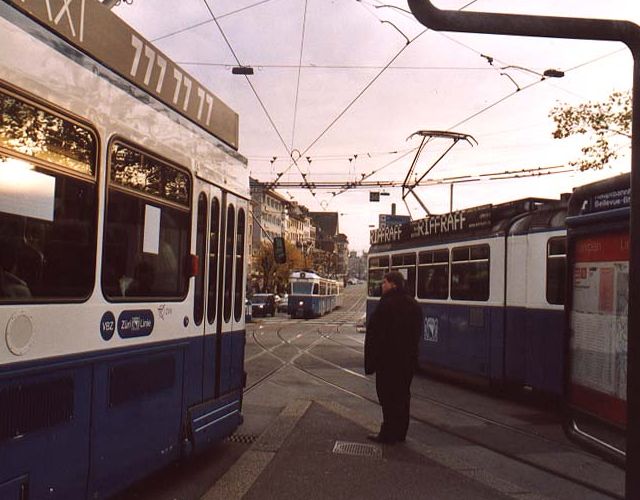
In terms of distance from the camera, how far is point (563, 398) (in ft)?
13.6

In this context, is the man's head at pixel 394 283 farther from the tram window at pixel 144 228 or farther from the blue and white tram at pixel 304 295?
the blue and white tram at pixel 304 295

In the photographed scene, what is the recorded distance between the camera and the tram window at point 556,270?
9.68 m

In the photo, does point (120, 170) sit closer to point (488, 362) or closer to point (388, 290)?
point (388, 290)

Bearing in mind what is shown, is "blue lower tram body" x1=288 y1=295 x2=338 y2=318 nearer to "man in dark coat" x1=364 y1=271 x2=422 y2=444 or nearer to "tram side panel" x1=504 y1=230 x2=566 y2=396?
"tram side panel" x1=504 y1=230 x2=566 y2=396

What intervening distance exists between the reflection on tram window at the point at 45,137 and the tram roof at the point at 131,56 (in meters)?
0.48

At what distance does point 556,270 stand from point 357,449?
4.50 meters

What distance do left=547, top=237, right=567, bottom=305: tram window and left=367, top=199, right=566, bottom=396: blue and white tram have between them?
0.05ft

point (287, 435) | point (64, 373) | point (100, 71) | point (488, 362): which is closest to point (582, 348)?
point (64, 373)

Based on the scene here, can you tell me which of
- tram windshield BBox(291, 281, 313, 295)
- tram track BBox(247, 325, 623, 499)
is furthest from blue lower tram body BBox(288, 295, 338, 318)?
tram track BBox(247, 325, 623, 499)

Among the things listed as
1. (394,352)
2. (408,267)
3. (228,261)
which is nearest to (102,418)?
(228,261)

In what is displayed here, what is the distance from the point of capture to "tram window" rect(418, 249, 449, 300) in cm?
1296

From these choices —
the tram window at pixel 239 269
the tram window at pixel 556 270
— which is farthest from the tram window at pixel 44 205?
the tram window at pixel 556 270

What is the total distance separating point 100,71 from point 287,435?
15.3 ft

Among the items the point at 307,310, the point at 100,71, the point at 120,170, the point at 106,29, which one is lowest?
the point at 307,310
